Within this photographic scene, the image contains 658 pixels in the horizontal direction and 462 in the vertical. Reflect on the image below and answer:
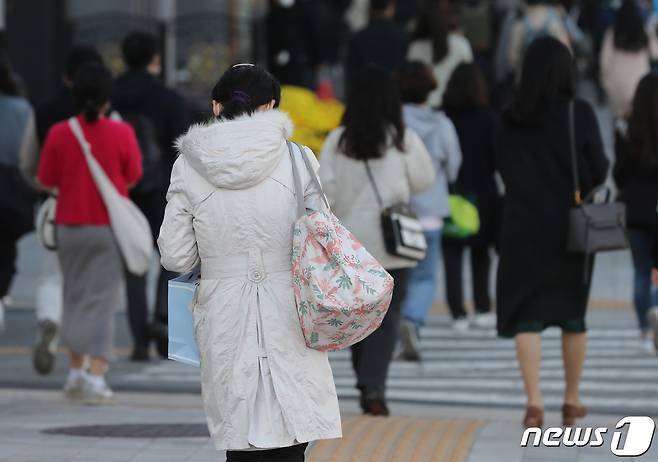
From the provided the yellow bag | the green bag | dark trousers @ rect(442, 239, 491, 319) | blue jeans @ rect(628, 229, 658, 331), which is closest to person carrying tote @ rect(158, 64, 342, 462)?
blue jeans @ rect(628, 229, 658, 331)

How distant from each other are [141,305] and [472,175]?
2.73 metres

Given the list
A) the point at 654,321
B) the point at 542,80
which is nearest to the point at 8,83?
the point at 654,321

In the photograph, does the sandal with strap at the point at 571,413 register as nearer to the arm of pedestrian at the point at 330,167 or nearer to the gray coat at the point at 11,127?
the arm of pedestrian at the point at 330,167

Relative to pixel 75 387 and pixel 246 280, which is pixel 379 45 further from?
pixel 246 280

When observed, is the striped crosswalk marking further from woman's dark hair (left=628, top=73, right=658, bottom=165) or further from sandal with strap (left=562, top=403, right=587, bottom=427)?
woman's dark hair (left=628, top=73, right=658, bottom=165)

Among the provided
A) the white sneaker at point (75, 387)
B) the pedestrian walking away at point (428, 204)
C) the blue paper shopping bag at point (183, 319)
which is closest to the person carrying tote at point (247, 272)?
the blue paper shopping bag at point (183, 319)

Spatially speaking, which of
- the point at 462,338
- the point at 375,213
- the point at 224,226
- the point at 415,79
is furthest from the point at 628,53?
the point at 224,226

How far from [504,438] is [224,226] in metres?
2.78

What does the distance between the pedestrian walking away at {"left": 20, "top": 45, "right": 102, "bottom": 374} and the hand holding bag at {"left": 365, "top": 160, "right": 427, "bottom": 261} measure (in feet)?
8.00

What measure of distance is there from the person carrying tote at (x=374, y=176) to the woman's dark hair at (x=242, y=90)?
10.3ft

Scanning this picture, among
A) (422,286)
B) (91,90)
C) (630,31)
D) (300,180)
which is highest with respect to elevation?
(300,180)

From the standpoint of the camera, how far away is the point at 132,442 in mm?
8203

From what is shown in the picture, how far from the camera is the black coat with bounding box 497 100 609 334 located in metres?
8.48

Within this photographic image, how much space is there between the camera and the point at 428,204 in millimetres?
11609
